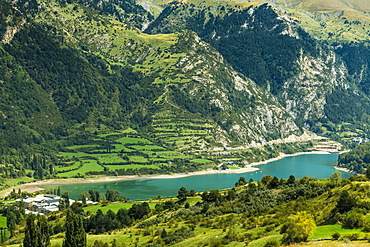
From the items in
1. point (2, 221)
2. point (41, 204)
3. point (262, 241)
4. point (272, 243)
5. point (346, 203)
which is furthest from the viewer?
point (41, 204)

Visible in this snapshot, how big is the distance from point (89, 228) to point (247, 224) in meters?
56.4

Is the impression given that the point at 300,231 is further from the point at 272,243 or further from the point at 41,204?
the point at 41,204

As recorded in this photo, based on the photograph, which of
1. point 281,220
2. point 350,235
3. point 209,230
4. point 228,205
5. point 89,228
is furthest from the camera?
point 89,228

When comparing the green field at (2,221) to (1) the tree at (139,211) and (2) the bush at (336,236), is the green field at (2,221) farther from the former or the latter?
(2) the bush at (336,236)

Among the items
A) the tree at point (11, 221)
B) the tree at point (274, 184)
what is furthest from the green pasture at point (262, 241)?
the tree at point (11, 221)

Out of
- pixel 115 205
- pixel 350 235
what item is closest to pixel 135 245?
pixel 350 235

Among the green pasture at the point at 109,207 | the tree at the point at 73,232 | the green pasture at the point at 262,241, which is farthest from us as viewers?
the green pasture at the point at 109,207

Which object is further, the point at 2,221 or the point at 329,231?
the point at 2,221

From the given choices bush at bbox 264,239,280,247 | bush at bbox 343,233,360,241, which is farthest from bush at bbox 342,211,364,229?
bush at bbox 264,239,280,247

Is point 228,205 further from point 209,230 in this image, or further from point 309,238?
point 309,238

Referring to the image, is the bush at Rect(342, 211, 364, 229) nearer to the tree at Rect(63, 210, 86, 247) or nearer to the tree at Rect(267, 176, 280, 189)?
the tree at Rect(63, 210, 86, 247)

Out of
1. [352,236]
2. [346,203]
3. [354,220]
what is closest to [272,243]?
[352,236]

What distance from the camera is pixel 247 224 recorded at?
72.3 metres

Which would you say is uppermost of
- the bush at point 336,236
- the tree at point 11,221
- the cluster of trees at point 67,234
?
the bush at point 336,236
